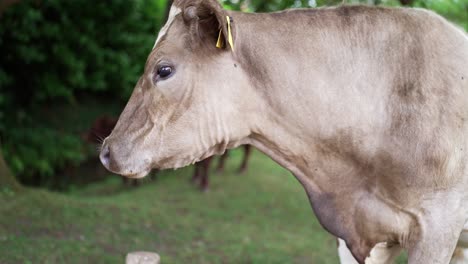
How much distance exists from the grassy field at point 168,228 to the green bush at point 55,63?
6.76 ft

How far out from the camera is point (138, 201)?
10180 mm

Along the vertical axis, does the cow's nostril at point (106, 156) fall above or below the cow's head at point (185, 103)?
below

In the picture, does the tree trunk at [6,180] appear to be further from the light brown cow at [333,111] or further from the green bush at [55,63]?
the light brown cow at [333,111]

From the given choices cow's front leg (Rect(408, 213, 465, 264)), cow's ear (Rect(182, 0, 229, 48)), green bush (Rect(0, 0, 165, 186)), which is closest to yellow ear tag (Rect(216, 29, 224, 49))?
cow's ear (Rect(182, 0, 229, 48))

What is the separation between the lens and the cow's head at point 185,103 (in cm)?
304

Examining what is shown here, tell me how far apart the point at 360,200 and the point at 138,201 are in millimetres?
7402

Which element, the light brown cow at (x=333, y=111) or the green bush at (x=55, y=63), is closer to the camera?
the light brown cow at (x=333, y=111)

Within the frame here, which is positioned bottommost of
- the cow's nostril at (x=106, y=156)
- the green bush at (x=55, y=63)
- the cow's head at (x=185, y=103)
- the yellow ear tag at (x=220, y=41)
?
the green bush at (x=55, y=63)

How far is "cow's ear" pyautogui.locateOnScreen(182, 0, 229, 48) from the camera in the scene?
293cm

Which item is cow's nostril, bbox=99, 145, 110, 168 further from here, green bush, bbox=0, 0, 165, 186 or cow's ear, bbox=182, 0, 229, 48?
green bush, bbox=0, 0, 165, 186

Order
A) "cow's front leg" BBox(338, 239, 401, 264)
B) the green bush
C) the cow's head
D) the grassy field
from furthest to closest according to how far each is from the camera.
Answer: the green bush < the grassy field < "cow's front leg" BBox(338, 239, 401, 264) < the cow's head

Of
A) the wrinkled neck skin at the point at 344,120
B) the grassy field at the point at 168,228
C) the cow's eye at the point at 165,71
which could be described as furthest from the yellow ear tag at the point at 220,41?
the grassy field at the point at 168,228

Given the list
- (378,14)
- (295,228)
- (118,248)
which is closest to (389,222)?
(378,14)

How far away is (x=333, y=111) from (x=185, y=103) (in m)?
0.75
